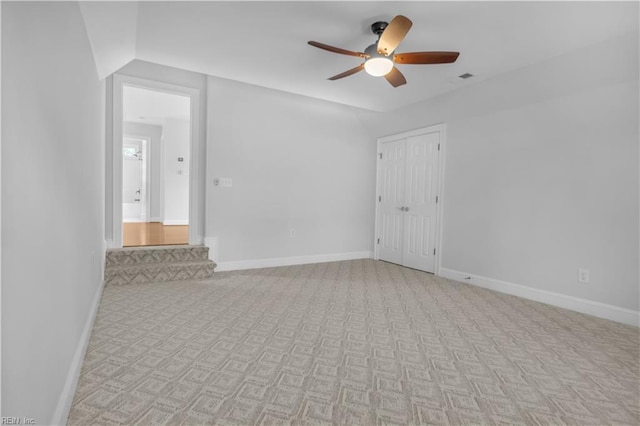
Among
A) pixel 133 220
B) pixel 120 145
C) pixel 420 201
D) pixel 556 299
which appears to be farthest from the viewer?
pixel 133 220

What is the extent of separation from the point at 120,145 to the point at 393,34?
3.88 metres

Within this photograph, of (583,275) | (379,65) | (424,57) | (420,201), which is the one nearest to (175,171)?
(420,201)

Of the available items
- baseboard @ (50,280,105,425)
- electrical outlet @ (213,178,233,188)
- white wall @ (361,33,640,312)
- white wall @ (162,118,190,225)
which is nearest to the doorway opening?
white wall @ (162,118,190,225)

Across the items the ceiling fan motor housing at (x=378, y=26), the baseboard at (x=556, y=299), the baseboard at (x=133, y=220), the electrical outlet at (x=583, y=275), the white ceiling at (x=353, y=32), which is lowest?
the baseboard at (x=556, y=299)

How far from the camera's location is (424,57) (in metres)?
3.04

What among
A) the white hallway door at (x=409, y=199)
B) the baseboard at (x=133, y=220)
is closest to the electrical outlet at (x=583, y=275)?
the white hallway door at (x=409, y=199)

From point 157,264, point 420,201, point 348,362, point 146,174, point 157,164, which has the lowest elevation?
point 348,362

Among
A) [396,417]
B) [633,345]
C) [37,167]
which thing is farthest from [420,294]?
[37,167]

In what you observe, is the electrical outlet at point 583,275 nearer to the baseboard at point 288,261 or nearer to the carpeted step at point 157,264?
the baseboard at point 288,261

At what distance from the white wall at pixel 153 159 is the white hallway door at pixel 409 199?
649 cm

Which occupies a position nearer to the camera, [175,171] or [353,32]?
[353,32]

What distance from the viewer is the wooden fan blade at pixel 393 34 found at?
98.4 inches

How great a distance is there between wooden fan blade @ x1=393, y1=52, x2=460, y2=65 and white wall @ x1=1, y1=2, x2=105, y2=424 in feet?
8.23

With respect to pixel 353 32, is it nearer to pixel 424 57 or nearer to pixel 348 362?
pixel 424 57
